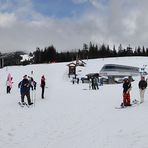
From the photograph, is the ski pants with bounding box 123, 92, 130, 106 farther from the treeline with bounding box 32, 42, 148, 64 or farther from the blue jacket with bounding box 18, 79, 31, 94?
the treeline with bounding box 32, 42, 148, 64

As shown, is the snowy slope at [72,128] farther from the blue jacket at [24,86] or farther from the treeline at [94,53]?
the treeline at [94,53]

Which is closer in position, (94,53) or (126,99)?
(126,99)

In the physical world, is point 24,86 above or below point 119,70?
below

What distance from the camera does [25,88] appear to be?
22656 mm

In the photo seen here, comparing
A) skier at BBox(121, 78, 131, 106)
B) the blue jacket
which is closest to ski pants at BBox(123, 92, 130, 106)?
skier at BBox(121, 78, 131, 106)

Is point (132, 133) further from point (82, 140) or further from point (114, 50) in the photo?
point (114, 50)

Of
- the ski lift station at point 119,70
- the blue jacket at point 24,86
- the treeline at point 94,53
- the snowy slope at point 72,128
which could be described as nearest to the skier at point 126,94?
the snowy slope at point 72,128

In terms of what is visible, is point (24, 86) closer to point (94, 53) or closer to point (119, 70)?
point (119, 70)

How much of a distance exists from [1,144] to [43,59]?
5946 inches

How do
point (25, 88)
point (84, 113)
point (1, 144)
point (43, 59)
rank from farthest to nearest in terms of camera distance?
point (43, 59), point (25, 88), point (84, 113), point (1, 144)

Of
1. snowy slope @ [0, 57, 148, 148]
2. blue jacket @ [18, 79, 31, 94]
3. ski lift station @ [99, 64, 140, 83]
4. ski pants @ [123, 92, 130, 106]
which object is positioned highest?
ski lift station @ [99, 64, 140, 83]

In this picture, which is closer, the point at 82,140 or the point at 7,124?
the point at 82,140

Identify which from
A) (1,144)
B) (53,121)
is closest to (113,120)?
(53,121)

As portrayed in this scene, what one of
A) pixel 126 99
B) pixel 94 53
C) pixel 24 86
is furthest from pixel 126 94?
pixel 94 53
